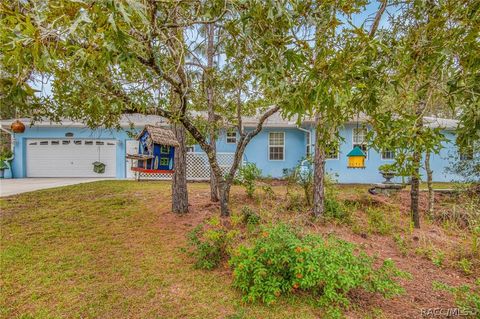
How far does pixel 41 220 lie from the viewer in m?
5.44

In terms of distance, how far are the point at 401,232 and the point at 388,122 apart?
4169 mm

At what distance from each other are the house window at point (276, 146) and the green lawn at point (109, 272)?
7713 mm

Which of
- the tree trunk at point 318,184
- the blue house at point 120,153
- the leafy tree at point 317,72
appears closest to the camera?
the leafy tree at point 317,72

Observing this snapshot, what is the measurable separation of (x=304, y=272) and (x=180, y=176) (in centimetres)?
377

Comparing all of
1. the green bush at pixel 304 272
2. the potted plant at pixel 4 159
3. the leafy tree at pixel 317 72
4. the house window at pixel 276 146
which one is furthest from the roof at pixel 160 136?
the potted plant at pixel 4 159

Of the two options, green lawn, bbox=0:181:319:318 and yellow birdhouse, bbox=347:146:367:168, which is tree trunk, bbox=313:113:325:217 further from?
green lawn, bbox=0:181:319:318

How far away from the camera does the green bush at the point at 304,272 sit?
274 centimetres

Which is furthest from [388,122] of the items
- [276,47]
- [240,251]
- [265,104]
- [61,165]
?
[61,165]

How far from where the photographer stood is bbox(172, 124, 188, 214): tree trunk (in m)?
5.72

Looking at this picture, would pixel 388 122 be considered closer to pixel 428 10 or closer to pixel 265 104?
pixel 428 10

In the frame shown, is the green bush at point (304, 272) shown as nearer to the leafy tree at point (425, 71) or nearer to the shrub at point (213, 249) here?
the shrub at point (213, 249)

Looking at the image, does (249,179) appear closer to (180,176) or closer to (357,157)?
(180,176)

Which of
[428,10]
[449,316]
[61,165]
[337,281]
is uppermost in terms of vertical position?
[428,10]

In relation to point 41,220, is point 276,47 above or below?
above
